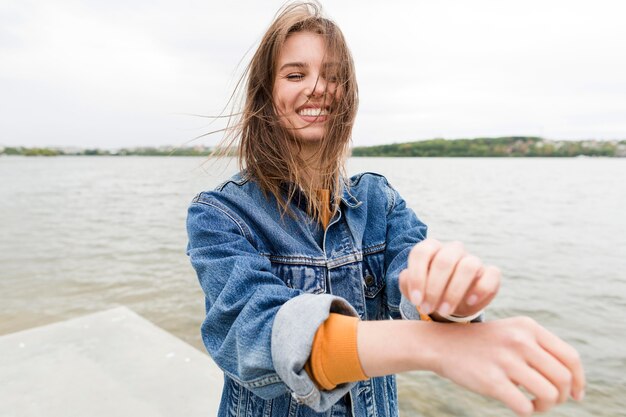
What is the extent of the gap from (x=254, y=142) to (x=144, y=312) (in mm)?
4996

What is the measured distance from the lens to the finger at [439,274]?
612 millimetres

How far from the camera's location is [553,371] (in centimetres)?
59

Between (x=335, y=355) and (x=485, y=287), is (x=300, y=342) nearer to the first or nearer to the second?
(x=335, y=355)

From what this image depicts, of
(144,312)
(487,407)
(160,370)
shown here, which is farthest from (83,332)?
(487,407)

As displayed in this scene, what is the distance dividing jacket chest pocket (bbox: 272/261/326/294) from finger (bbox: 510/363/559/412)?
64 cm

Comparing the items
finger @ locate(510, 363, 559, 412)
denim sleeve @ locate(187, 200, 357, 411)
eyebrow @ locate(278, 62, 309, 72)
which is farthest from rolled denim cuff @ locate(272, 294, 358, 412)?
eyebrow @ locate(278, 62, 309, 72)

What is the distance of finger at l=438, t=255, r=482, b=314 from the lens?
606 mm

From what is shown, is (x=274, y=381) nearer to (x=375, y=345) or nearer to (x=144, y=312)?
(x=375, y=345)

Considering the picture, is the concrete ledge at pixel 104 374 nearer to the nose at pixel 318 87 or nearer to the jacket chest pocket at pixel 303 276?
the jacket chest pocket at pixel 303 276

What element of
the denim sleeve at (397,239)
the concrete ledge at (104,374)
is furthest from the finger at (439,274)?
the concrete ledge at (104,374)

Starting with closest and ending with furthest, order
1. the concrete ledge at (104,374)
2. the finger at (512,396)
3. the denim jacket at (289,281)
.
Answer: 1. the finger at (512,396)
2. the denim jacket at (289,281)
3. the concrete ledge at (104,374)

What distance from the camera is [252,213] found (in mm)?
1156

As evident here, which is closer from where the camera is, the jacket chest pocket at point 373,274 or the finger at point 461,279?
the finger at point 461,279

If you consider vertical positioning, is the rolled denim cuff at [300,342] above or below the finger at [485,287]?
below
